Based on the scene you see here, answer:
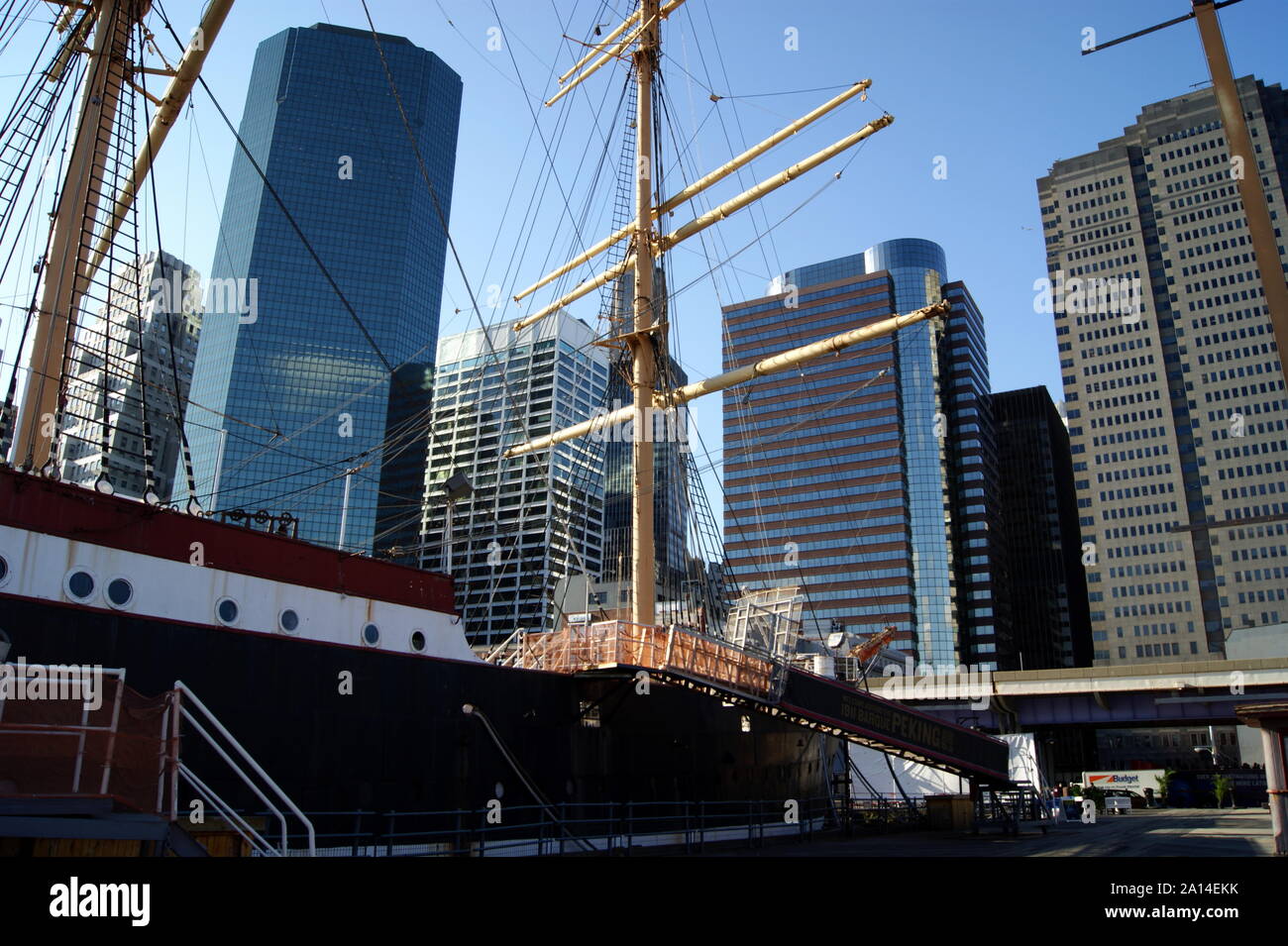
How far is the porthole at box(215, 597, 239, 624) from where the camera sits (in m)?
12.9

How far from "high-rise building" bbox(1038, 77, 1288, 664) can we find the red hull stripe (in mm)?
133846

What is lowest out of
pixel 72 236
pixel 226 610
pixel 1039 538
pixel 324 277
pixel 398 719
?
pixel 398 719

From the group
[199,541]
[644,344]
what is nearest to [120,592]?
[199,541]

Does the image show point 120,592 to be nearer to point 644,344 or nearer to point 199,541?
point 199,541

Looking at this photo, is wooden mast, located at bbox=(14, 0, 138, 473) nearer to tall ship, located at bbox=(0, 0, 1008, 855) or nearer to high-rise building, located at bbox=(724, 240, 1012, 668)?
tall ship, located at bbox=(0, 0, 1008, 855)

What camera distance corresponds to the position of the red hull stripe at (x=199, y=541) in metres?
11.4

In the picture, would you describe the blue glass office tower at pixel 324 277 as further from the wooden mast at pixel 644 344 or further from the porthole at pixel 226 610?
the porthole at pixel 226 610

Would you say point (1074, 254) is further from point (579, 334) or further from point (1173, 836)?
point (1173, 836)

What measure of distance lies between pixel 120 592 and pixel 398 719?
4376mm

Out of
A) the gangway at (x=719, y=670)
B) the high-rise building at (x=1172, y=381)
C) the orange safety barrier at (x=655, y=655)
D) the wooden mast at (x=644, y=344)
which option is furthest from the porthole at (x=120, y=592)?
the high-rise building at (x=1172, y=381)

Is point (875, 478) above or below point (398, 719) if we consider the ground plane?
above

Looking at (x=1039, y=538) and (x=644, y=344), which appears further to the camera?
(x=1039, y=538)

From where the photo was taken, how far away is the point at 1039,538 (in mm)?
167875

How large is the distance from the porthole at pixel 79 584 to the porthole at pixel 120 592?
0.21 metres
